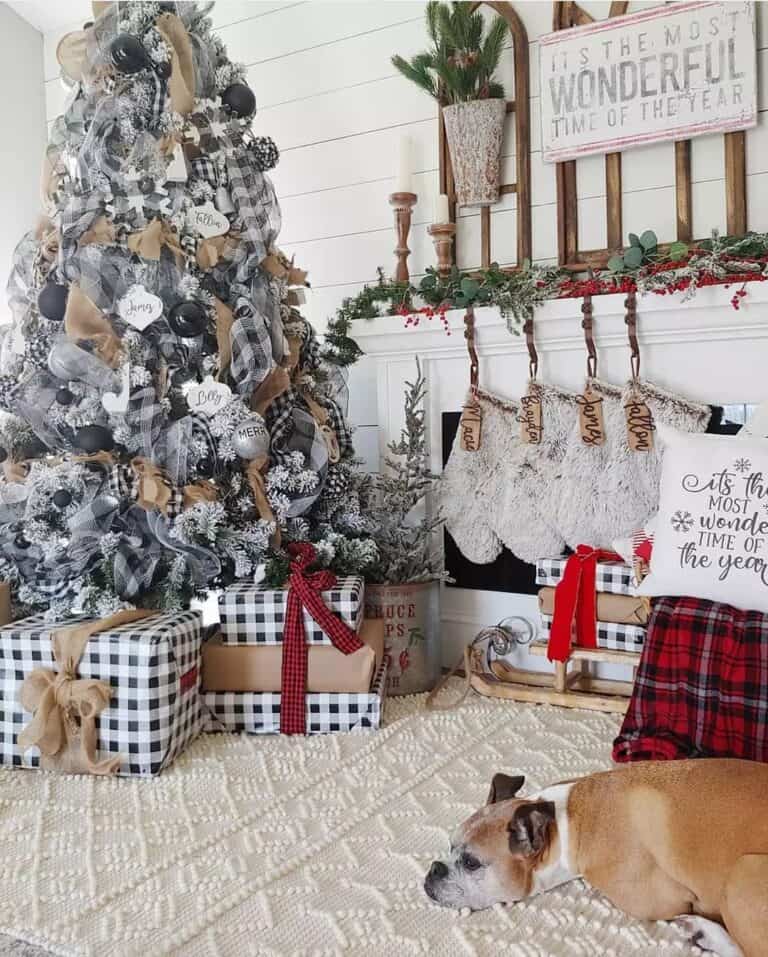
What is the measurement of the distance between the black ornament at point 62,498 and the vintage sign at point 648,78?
5.54 feet

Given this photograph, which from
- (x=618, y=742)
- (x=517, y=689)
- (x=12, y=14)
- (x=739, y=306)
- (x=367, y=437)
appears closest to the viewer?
(x=618, y=742)

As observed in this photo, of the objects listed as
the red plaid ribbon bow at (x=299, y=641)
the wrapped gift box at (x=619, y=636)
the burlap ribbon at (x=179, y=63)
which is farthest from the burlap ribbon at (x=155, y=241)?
the wrapped gift box at (x=619, y=636)

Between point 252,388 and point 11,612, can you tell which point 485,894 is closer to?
point 252,388

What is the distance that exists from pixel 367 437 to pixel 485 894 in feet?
6.10

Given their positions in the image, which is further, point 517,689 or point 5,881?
point 517,689

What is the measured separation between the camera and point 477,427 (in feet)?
9.04

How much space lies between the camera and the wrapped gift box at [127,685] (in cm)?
199

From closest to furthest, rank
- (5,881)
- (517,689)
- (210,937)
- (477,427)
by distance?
(210,937), (5,881), (517,689), (477,427)

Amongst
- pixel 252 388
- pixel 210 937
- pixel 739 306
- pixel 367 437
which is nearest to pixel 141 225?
pixel 252 388

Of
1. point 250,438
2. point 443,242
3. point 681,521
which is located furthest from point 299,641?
point 443,242

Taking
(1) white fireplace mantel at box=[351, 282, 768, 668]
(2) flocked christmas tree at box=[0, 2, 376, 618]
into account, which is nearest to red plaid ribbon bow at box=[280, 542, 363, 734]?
(2) flocked christmas tree at box=[0, 2, 376, 618]

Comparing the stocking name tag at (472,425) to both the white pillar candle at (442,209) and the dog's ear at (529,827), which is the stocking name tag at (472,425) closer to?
the white pillar candle at (442,209)

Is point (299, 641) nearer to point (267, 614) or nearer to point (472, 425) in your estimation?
point (267, 614)

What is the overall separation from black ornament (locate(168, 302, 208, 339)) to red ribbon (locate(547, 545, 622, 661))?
1159mm
